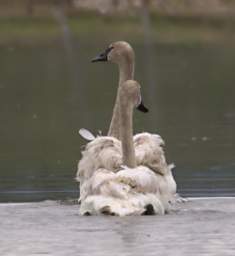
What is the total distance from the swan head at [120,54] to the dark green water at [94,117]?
1.22 m

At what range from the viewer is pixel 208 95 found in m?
24.3

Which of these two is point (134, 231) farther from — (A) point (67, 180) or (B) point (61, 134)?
(B) point (61, 134)

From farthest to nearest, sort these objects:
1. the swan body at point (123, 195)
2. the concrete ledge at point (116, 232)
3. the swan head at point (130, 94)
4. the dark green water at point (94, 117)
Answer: the dark green water at point (94, 117), the swan head at point (130, 94), the swan body at point (123, 195), the concrete ledge at point (116, 232)

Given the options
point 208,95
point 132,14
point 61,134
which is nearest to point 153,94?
point 208,95

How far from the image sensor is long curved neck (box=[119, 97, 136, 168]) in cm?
1067

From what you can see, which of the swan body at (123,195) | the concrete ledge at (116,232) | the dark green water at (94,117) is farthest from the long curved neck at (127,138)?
the dark green water at (94,117)

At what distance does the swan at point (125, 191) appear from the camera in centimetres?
1027

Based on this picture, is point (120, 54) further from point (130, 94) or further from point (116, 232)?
point (116, 232)

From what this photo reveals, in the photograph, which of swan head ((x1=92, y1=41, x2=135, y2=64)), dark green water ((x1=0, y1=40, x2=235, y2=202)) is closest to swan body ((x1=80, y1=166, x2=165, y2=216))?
dark green water ((x1=0, y1=40, x2=235, y2=202))

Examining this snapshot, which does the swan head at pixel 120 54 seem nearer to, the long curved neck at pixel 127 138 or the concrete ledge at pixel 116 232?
the long curved neck at pixel 127 138

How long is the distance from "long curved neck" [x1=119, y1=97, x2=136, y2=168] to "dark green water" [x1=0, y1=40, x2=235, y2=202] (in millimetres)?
1500

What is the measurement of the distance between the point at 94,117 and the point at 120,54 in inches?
277

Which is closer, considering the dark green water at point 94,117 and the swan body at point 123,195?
the swan body at point 123,195

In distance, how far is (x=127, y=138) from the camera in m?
10.8
